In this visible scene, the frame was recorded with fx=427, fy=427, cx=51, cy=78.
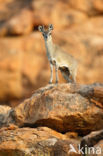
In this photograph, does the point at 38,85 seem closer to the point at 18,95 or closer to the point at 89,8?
the point at 18,95

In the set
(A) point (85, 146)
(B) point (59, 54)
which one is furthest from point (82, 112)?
(B) point (59, 54)

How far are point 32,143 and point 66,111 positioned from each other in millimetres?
2169

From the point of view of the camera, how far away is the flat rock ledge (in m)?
14.2

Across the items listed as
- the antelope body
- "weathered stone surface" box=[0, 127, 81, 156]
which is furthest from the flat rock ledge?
the antelope body

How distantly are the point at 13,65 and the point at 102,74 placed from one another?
7.54 meters

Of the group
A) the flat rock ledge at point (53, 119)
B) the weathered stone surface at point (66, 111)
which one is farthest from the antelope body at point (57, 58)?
the weathered stone surface at point (66, 111)

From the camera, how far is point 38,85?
3625 cm

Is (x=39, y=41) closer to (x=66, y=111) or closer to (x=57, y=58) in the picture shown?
(x=57, y=58)

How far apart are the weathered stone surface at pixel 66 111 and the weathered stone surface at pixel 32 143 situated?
39.3 inches

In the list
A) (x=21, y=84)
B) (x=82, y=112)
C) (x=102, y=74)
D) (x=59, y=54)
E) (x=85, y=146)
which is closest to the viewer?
(x=85, y=146)

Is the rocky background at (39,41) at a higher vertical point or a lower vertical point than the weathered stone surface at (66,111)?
higher

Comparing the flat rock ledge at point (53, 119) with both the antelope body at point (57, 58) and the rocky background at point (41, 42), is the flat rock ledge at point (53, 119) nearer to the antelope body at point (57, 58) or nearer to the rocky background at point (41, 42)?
the antelope body at point (57, 58)

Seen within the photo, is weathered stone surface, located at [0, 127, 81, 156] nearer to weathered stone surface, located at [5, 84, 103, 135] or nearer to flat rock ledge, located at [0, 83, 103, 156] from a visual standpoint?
flat rock ledge, located at [0, 83, 103, 156]

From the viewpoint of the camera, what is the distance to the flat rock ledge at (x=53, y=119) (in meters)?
14.2
